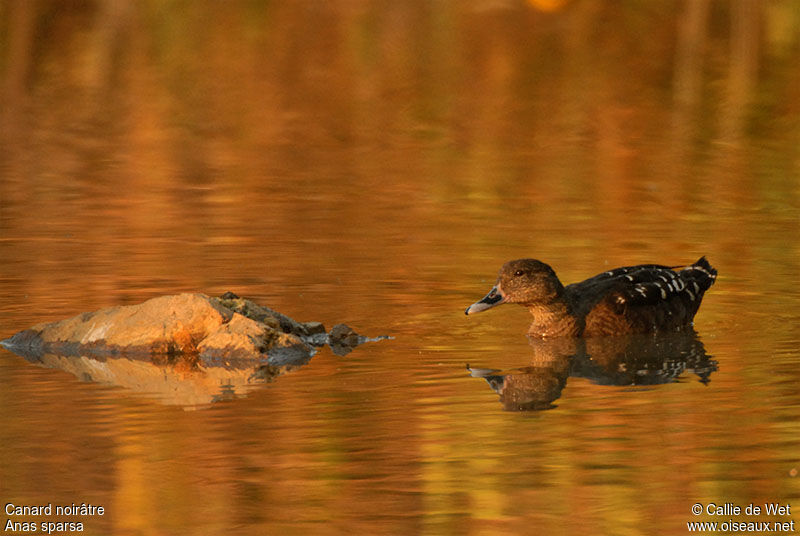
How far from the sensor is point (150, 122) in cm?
2383

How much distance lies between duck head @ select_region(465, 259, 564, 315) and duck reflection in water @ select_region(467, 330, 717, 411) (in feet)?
1.01

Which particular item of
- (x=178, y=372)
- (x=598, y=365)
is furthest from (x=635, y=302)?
(x=178, y=372)

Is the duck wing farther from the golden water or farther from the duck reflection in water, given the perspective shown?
the golden water

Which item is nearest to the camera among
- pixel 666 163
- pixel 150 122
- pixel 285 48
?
pixel 666 163

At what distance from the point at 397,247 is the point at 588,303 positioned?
2800mm

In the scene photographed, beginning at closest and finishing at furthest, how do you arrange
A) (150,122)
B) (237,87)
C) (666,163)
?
(666,163) → (150,122) → (237,87)

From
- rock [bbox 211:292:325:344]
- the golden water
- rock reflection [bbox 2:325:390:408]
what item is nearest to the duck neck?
the golden water

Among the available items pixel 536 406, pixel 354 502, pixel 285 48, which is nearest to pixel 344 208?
pixel 536 406

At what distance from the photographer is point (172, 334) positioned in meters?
10.6

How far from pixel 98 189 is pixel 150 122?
6.10 meters

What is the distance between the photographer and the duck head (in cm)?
1153

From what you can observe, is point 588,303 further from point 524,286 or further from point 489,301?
point 489,301

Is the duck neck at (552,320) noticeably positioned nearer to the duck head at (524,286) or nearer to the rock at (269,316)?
the duck head at (524,286)

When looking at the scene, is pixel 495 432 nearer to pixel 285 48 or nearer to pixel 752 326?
pixel 752 326
